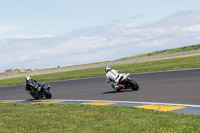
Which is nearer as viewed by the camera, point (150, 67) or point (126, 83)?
point (126, 83)

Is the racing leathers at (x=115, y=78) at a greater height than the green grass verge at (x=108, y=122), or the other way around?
the racing leathers at (x=115, y=78)

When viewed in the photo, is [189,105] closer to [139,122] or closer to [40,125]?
[139,122]

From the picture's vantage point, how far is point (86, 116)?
34.0 ft

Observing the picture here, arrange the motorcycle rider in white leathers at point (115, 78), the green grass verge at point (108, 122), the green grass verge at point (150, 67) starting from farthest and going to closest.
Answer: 1. the green grass verge at point (150, 67)
2. the motorcycle rider in white leathers at point (115, 78)
3. the green grass verge at point (108, 122)

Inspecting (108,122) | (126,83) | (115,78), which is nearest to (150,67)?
(115,78)

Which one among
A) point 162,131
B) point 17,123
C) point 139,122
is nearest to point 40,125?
point 17,123

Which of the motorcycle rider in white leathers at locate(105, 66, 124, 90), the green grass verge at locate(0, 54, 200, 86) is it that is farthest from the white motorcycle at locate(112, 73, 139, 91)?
the green grass verge at locate(0, 54, 200, 86)

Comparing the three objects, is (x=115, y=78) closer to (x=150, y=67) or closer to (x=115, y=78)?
(x=115, y=78)

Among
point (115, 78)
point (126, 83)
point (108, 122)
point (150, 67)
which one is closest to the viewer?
point (108, 122)

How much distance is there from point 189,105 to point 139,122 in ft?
11.0

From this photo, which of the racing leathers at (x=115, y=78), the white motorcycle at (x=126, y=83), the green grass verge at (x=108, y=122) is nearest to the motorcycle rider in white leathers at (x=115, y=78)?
the racing leathers at (x=115, y=78)

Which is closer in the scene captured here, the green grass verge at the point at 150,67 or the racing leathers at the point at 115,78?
the racing leathers at the point at 115,78

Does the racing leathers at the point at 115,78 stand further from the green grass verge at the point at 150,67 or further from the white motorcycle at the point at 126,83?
the green grass verge at the point at 150,67

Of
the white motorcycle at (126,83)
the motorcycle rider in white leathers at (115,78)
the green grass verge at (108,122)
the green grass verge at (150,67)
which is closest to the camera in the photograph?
the green grass verge at (108,122)
